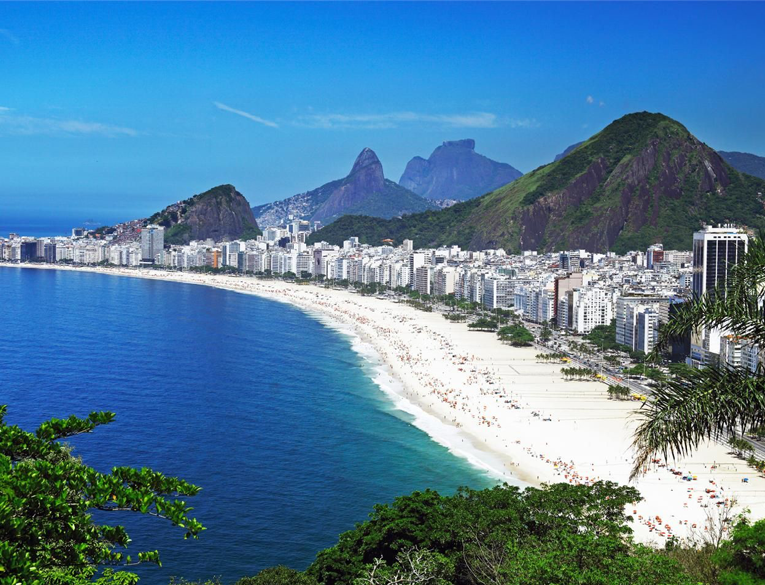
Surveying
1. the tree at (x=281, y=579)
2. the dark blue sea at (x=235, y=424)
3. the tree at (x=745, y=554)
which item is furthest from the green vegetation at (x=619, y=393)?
the tree at (x=745, y=554)

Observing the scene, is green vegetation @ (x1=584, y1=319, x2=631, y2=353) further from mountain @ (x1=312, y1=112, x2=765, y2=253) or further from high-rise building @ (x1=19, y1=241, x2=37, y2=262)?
high-rise building @ (x1=19, y1=241, x2=37, y2=262)

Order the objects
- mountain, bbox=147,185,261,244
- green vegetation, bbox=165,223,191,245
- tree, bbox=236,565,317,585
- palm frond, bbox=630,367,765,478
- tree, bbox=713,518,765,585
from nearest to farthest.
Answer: palm frond, bbox=630,367,765,478, tree, bbox=713,518,765,585, tree, bbox=236,565,317,585, green vegetation, bbox=165,223,191,245, mountain, bbox=147,185,261,244

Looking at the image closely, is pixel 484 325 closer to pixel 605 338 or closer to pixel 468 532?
pixel 605 338

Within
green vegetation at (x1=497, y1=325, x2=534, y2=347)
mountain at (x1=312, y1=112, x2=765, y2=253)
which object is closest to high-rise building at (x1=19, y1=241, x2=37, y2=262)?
mountain at (x1=312, y1=112, x2=765, y2=253)

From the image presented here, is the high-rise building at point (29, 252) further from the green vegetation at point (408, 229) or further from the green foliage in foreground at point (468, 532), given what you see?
the green foliage in foreground at point (468, 532)

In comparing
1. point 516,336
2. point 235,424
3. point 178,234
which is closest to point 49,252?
point 178,234
